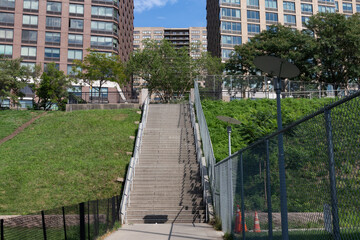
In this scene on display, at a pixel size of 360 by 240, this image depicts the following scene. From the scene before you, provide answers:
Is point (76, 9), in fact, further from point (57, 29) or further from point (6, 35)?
point (6, 35)

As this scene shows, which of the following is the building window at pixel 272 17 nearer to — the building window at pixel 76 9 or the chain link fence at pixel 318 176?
the building window at pixel 76 9

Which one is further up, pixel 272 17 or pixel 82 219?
pixel 272 17

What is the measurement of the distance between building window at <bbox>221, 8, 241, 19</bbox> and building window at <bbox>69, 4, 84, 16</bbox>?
28.9 metres

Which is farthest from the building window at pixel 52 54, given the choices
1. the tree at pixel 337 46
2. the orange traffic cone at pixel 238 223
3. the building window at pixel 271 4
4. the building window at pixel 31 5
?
the orange traffic cone at pixel 238 223

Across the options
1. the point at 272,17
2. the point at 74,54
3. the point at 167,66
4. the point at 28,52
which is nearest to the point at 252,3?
the point at 272,17

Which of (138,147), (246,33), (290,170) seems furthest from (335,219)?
(246,33)

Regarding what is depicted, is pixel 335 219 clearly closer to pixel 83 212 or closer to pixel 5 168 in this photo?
pixel 83 212

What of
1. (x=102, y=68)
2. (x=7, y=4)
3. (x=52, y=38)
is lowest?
(x=102, y=68)

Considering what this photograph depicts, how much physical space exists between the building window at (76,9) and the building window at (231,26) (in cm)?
2888

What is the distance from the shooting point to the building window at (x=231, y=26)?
67188mm

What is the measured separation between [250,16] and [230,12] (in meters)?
4.54

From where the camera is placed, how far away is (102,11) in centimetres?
6288

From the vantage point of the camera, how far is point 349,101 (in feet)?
8.25

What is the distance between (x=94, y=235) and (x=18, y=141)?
16693 mm
